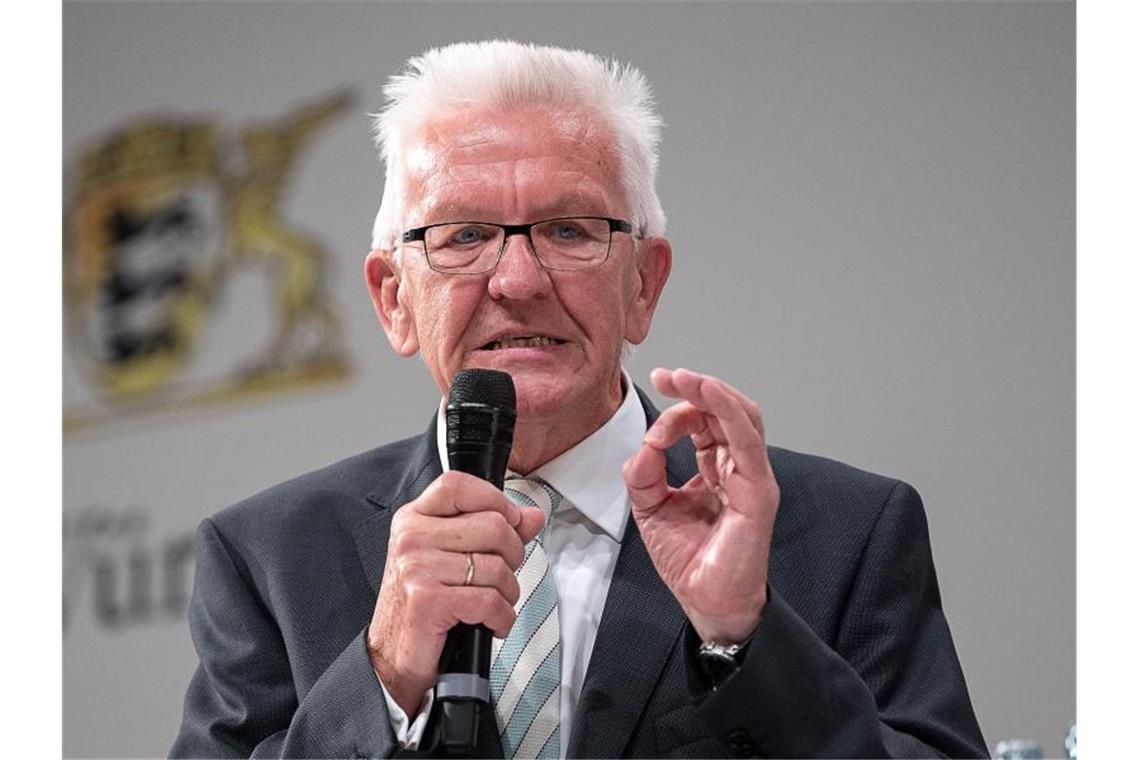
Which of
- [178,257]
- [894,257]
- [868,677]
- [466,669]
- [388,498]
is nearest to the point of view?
[466,669]

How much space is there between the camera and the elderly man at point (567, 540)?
1596 mm

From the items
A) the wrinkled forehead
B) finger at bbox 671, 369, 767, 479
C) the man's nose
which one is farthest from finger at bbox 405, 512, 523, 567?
the wrinkled forehead

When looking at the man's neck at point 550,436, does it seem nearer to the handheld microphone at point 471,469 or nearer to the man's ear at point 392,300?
the man's ear at point 392,300

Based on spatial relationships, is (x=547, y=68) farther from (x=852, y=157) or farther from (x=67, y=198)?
(x=67, y=198)

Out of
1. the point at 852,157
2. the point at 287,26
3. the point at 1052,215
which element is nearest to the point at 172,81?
the point at 287,26

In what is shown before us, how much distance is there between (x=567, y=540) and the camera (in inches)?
81.3

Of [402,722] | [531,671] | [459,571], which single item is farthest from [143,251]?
[459,571]

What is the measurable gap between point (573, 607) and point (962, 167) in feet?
6.22

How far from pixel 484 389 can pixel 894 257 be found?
2.03m

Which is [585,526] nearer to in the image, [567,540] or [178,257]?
[567,540]

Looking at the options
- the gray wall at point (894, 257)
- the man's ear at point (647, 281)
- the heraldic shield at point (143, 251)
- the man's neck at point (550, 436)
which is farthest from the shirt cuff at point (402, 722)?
the heraldic shield at point (143, 251)

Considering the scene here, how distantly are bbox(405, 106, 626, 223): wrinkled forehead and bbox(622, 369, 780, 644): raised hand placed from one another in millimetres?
524

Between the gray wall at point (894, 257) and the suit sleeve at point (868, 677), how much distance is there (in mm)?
1395

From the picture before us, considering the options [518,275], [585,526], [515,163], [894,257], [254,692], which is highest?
[515,163]
